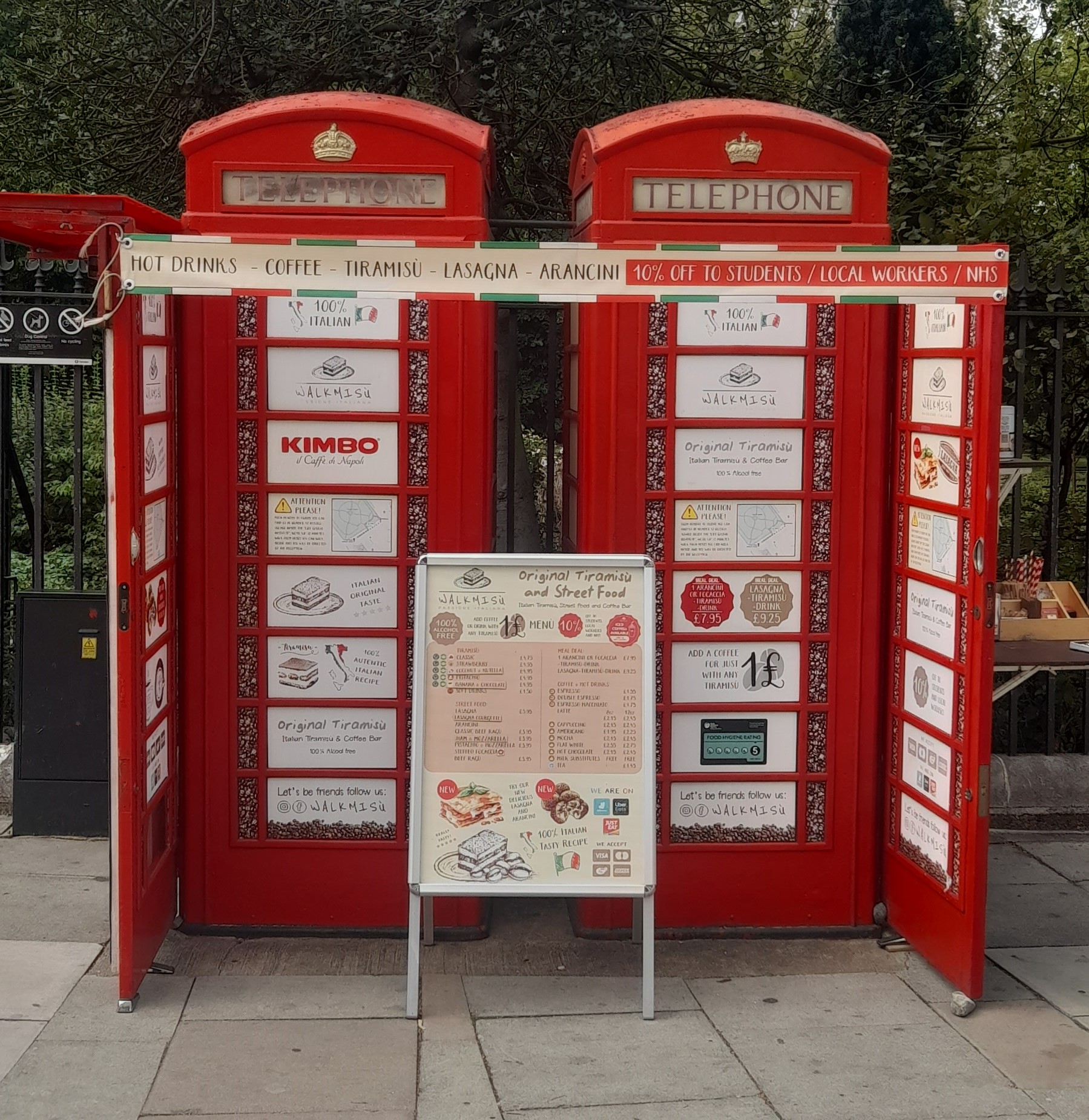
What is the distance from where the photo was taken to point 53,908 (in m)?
5.78

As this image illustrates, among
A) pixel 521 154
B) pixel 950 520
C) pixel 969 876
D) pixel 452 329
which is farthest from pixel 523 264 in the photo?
pixel 521 154

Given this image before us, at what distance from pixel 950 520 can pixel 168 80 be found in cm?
524

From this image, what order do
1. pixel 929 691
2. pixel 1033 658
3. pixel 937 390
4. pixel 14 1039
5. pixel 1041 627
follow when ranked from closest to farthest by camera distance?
pixel 14 1039 < pixel 937 390 < pixel 929 691 < pixel 1033 658 < pixel 1041 627

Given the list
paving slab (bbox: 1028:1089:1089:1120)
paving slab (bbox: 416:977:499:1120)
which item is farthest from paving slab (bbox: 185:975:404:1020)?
paving slab (bbox: 1028:1089:1089:1120)

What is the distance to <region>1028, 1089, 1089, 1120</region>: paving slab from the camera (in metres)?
4.10

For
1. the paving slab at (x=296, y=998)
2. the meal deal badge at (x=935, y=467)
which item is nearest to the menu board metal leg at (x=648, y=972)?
the paving slab at (x=296, y=998)

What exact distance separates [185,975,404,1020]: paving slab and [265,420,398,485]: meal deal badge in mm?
1819

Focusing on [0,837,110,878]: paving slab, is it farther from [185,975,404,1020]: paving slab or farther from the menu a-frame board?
the menu a-frame board

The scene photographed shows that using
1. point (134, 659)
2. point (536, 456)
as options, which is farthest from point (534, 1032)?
point (536, 456)

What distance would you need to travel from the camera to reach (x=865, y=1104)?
419cm

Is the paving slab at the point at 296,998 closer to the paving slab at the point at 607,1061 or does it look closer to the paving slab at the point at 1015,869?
the paving slab at the point at 607,1061

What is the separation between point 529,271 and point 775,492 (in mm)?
1448

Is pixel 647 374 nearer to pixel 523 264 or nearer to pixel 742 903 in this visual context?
pixel 523 264

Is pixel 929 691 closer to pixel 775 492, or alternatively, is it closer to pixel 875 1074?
pixel 775 492
